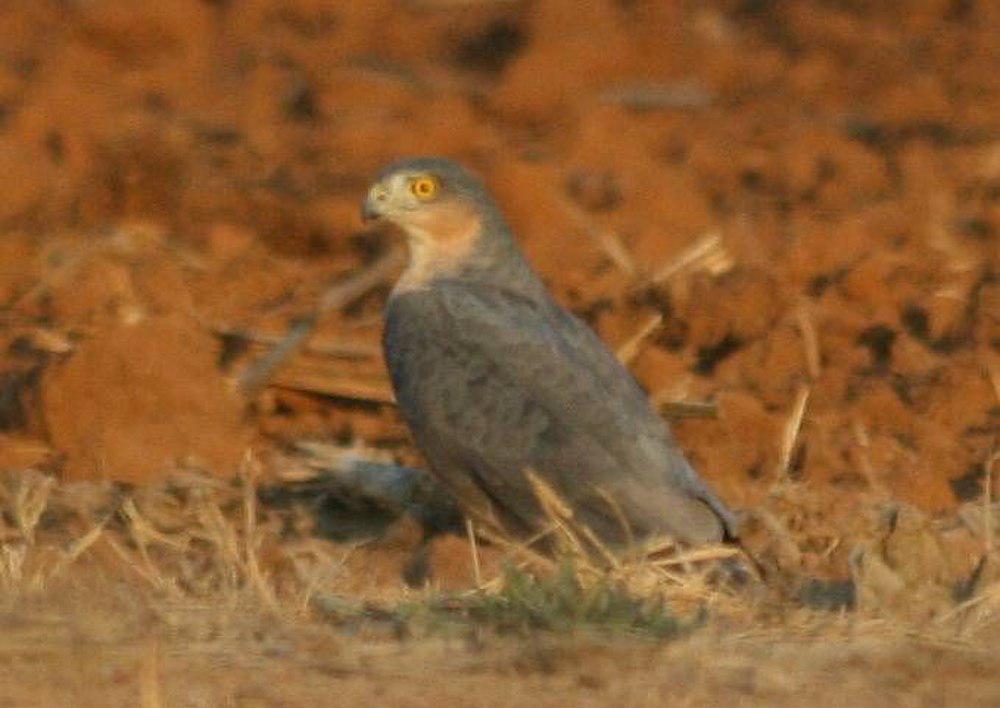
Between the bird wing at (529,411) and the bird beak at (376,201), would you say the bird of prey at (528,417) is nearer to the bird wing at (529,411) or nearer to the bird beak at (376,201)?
the bird wing at (529,411)

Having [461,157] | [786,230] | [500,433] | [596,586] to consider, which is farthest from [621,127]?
[596,586]

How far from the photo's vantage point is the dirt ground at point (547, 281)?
6047 millimetres

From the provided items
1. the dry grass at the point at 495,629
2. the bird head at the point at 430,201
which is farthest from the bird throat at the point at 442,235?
the dry grass at the point at 495,629

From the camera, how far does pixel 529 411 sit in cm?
849

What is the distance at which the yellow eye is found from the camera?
949 cm

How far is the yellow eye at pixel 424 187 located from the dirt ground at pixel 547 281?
3.01 feet

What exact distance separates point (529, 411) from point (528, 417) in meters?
0.02

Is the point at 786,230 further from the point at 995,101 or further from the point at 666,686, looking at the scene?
the point at 666,686

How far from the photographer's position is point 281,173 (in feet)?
46.4

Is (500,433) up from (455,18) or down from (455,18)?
down

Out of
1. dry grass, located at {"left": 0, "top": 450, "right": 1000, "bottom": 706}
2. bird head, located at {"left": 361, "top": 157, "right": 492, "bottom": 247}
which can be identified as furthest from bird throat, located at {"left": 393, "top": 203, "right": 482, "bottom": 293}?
dry grass, located at {"left": 0, "top": 450, "right": 1000, "bottom": 706}

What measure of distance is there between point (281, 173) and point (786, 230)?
269 centimetres

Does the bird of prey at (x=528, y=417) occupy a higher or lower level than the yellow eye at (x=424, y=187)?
lower

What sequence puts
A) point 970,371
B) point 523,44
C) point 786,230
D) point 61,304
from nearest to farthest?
point 970,371
point 61,304
point 786,230
point 523,44
